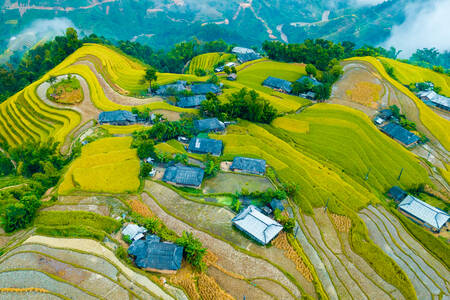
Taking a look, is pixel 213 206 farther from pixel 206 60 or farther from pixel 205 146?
pixel 206 60

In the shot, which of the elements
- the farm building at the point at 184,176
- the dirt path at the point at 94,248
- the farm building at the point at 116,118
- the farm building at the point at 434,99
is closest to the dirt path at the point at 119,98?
the farm building at the point at 116,118

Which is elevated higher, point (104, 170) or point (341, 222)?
point (341, 222)

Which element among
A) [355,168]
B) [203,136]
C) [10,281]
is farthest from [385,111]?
[10,281]

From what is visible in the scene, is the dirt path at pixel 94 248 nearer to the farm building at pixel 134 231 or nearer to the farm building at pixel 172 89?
the farm building at pixel 134 231

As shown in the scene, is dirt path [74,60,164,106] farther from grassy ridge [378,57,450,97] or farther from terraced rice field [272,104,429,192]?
grassy ridge [378,57,450,97]

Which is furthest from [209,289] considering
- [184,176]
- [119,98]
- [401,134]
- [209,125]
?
[119,98]

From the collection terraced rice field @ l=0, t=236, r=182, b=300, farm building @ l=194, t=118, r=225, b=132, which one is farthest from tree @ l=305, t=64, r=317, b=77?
terraced rice field @ l=0, t=236, r=182, b=300
